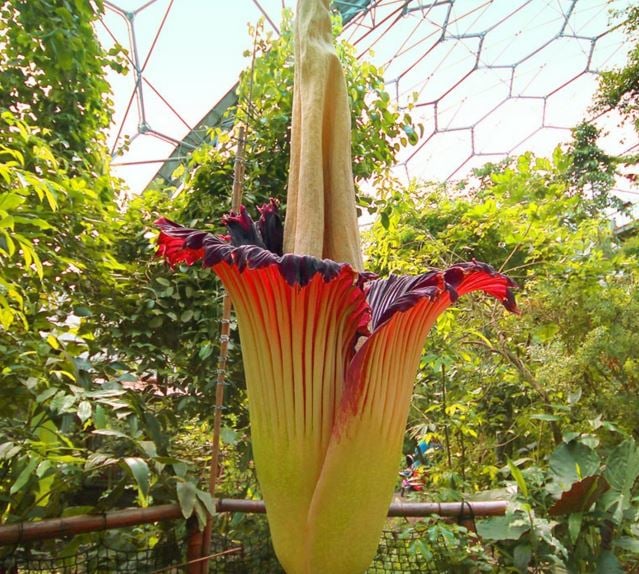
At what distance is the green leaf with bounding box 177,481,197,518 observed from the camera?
1000 millimetres

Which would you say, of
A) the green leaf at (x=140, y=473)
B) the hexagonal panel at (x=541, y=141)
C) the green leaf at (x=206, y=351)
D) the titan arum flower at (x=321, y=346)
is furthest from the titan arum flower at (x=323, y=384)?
the hexagonal panel at (x=541, y=141)

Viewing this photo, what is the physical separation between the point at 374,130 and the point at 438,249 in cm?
100

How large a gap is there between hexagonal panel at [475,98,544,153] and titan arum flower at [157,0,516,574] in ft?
43.6

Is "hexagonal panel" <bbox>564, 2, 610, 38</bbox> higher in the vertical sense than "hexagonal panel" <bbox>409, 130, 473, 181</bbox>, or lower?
higher

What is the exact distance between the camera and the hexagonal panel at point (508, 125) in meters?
12.5

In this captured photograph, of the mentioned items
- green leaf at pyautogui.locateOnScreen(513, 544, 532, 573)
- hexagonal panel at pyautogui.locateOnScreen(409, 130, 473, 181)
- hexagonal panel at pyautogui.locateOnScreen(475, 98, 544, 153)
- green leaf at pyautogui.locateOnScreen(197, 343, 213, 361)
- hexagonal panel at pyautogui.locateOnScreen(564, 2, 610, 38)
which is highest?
hexagonal panel at pyautogui.locateOnScreen(564, 2, 610, 38)

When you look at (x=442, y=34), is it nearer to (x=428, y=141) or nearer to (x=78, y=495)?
(x=428, y=141)

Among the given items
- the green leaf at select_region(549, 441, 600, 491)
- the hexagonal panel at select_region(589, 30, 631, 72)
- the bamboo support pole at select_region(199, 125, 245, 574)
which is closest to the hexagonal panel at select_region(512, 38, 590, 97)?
the hexagonal panel at select_region(589, 30, 631, 72)

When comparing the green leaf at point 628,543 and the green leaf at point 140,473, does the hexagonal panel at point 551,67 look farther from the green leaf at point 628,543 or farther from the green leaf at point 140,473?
the green leaf at point 140,473

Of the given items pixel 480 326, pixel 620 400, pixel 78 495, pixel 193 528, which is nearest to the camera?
pixel 193 528

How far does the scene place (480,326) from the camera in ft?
8.05

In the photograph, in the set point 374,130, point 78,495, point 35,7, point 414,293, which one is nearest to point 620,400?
point 374,130

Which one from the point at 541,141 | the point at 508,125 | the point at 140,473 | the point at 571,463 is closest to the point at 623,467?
the point at 571,463

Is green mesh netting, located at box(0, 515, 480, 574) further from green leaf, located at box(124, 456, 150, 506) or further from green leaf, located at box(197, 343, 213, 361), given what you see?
green leaf, located at box(197, 343, 213, 361)
